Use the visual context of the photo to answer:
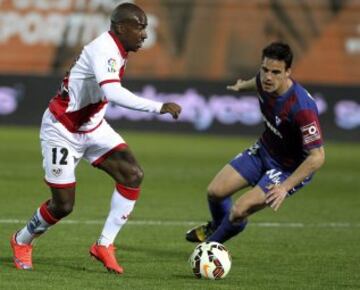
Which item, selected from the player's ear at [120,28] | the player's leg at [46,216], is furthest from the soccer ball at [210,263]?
the player's ear at [120,28]

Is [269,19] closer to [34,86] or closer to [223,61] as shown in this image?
[223,61]

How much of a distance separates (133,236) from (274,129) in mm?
2302

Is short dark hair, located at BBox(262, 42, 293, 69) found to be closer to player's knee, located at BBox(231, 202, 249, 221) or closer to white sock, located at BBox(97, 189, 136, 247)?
player's knee, located at BBox(231, 202, 249, 221)

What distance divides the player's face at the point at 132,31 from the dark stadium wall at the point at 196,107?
50.8ft

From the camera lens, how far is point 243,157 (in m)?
9.61

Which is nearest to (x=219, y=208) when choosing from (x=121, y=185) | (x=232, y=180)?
(x=232, y=180)

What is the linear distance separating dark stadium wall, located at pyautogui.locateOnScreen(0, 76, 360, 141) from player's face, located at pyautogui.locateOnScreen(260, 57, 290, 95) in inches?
589

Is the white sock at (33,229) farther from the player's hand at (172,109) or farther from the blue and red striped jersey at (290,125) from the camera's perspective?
the blue and red striped jersey at (290,125)

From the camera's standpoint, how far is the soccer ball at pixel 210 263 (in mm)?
8164

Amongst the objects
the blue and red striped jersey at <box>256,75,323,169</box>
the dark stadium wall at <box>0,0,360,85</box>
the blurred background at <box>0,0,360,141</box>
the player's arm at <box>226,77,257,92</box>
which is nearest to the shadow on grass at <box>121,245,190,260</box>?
the blue and red striped jersey at <box>256,75,323,169</box>

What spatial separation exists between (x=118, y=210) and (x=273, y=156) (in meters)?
1.60

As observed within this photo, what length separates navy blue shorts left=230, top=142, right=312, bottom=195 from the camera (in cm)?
924

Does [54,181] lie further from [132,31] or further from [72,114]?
[132,31]

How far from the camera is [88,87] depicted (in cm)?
851
